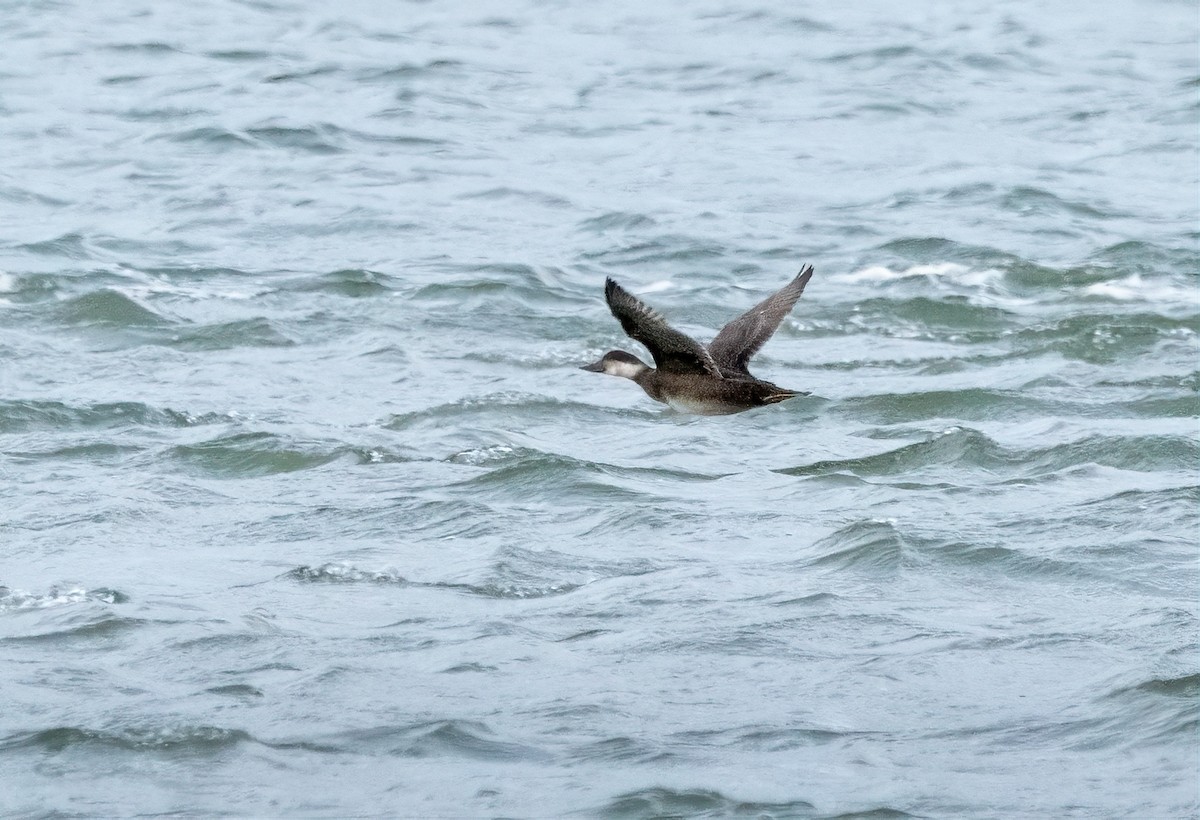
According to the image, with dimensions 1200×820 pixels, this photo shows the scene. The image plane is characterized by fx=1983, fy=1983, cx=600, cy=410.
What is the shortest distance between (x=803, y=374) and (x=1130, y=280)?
9.98 feet

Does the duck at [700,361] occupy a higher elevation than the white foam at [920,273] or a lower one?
higher

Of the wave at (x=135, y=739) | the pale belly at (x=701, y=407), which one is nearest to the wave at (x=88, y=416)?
the pale belly at (x=701, y=407)

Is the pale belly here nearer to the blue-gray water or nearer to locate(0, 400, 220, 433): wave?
the blue-gray water

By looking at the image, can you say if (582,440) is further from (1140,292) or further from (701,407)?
(1140,292)

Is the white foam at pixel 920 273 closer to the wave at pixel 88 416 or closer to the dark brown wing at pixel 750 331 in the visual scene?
the dark brown wing at pixel 750 331

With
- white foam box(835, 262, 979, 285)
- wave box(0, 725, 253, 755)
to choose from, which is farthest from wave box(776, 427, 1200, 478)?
wave box(0, 725, 253, 755)

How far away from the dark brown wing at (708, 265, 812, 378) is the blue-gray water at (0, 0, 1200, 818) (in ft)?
2.39

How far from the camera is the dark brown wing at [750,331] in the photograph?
8.68 m

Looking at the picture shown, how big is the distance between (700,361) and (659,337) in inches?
12.2

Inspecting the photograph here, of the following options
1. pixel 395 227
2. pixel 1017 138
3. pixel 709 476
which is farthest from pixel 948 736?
pixel 1017 138

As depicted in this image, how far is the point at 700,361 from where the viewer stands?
8180mm

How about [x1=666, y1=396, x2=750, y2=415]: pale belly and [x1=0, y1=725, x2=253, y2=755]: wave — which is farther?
[x1=666, y1=396, x2=750, y2=415]: pale belly

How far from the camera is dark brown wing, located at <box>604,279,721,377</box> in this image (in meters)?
7.41

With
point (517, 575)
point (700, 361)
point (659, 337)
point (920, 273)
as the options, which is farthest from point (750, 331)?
point (920, 273)
